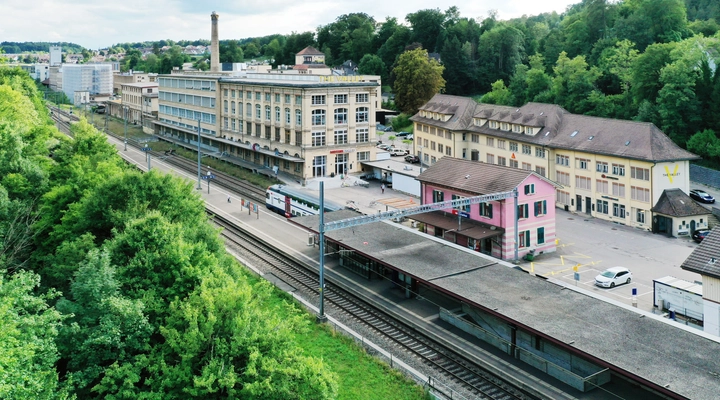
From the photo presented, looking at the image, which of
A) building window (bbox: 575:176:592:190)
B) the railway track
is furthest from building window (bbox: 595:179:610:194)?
the railway track

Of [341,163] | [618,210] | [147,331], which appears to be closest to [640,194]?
[618,210]

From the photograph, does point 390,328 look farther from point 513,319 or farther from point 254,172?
point 254,172

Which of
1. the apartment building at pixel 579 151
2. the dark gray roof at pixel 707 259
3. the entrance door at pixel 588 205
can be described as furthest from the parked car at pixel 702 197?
the dark gray roof at pixel 707 259

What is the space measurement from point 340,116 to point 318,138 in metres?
3.48

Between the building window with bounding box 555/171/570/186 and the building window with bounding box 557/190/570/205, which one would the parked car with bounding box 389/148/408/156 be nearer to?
the building window with bounding box 555/171/570/186

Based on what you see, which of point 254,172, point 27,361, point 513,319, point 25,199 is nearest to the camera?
point 27,361

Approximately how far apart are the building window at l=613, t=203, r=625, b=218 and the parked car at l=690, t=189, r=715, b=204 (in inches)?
311

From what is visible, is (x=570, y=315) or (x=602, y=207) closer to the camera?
(x=570, y=315)

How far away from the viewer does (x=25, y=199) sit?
114 feet

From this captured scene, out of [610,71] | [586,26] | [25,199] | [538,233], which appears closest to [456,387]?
[538,233]

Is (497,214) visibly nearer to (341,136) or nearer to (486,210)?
(486,210)

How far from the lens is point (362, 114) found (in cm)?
6862

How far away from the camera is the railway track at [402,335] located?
24.4m

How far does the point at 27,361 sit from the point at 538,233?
32735 millimetres
